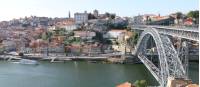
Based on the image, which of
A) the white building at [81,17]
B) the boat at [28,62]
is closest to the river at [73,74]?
the boat at [28,62]

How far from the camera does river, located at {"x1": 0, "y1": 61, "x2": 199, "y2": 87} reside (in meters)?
10.4

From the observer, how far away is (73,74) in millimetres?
12180

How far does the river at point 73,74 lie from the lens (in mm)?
10414

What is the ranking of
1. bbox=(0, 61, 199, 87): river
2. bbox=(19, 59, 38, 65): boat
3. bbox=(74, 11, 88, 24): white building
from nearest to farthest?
bbox=(0, 61, 199, 87): river < bbox=(19, 59, 38, 65): boat < bbox=(74, 11, 88, 24): white building

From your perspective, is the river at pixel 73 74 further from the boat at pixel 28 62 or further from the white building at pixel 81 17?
the white building at pixel 81 17

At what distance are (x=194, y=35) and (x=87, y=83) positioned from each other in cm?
353

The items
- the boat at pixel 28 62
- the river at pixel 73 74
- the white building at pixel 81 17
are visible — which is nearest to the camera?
the river at pixel 73 74

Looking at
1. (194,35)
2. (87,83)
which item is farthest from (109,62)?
(194,35)

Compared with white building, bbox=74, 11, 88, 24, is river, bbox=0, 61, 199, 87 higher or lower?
lower

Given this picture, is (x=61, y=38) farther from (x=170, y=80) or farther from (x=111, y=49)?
(x=170, y=80)

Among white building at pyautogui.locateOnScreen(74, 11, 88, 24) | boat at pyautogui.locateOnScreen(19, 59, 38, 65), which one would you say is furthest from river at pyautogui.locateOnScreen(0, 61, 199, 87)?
white building at pyautogui.locateOnScreen(74, 11, 88, 24)

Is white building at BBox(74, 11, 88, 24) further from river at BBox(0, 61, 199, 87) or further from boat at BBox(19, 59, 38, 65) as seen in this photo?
river at BBox(0, 61, 199, 87)

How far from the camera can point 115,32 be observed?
20250mm

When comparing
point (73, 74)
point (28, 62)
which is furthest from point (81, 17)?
point (73, 74)
